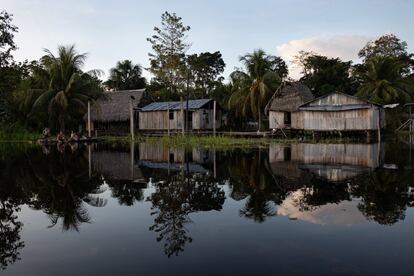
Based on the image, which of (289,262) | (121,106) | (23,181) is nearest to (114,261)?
(289,262)

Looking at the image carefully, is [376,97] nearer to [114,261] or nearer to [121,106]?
[121,106]

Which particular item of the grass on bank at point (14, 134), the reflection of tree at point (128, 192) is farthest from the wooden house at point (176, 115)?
the reflection of tree at point (128, 192)

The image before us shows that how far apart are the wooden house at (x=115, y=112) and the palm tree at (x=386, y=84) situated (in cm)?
2311

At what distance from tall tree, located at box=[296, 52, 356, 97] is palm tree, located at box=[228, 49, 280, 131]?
13903mm

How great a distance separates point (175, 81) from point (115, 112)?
10141 mm

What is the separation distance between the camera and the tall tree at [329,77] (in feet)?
156

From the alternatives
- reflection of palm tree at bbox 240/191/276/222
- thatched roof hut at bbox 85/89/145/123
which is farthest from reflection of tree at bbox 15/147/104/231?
thatched roof hut at bbox 85/89/145/123

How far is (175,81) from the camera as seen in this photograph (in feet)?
147

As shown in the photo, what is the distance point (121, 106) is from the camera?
3753cm

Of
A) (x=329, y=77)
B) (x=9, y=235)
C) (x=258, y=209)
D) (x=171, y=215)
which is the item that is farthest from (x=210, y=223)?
(x=329, y=77)

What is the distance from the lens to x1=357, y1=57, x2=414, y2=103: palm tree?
3725 cm

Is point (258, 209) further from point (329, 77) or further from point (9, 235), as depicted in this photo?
point (329, 77)

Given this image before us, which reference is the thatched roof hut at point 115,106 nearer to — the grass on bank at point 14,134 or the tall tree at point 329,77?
the grass on bank at point 14,134

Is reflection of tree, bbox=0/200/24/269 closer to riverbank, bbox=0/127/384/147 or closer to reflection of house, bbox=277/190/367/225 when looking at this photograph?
reflection of house, bbox=277/190/367/225
